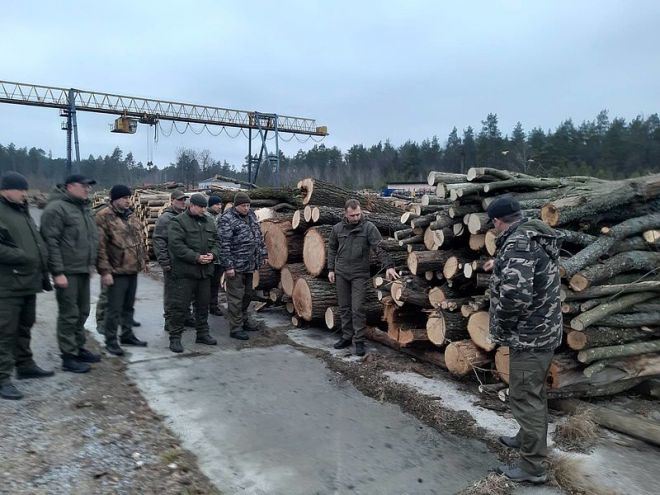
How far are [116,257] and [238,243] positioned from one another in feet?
5.51

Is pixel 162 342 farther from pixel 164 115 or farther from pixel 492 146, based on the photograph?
pixel 492 146

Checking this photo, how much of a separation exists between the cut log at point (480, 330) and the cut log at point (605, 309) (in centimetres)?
84

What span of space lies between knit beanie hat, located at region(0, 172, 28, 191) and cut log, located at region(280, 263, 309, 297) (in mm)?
4016

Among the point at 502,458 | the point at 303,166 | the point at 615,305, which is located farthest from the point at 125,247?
the point at 303,166

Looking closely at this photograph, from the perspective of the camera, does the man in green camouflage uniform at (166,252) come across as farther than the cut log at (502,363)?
Yes

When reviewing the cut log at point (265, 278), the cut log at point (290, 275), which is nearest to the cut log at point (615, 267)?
the cut log at point (290, 275)

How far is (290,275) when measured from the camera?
782 cm

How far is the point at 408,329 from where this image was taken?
6.09 m

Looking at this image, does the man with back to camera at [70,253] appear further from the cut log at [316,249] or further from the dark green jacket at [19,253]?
the cut log at [316,249]

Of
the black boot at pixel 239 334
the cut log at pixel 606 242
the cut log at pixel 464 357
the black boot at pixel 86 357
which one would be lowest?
the black boot at pixel 239 334

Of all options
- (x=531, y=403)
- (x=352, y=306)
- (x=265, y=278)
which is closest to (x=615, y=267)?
(x=531, y=403)

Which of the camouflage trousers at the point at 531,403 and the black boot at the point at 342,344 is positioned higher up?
the camouflage trousers at the point at 531,403

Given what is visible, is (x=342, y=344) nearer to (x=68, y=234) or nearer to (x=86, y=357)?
(x=86, y=357)

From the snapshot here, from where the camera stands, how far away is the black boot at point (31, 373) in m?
4.92
